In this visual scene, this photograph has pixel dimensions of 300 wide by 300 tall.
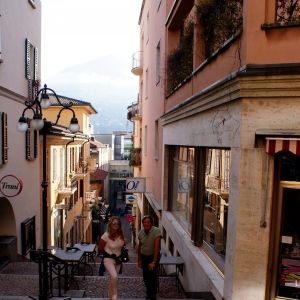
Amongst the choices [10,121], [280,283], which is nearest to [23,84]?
[10,121]

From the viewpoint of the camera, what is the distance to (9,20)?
36.7ft

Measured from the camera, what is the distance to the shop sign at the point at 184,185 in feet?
32.6

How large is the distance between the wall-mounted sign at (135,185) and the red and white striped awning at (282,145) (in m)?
11.0

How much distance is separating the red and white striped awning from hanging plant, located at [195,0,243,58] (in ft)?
5.82

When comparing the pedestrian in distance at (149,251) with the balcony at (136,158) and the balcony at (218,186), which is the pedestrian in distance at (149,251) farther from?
the balcony at (136,158)

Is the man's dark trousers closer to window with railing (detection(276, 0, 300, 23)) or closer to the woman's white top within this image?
the woman's white top

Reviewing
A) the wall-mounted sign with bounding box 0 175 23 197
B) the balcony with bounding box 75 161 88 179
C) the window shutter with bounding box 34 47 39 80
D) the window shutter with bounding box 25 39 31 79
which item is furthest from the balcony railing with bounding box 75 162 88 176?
the wall-mounted sign with bounding box 0 175 23 197

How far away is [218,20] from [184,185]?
17.8 ft

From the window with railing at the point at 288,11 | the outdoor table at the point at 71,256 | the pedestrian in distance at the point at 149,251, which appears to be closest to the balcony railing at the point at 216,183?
the pedestrian in distance at the point at 149,251

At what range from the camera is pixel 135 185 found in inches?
609

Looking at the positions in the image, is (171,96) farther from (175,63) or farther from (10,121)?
(10,121)

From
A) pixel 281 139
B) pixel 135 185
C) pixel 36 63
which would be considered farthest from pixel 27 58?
pixel 281 139

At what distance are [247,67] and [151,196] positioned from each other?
12.0m

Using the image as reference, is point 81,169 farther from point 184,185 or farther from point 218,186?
point 218,186
